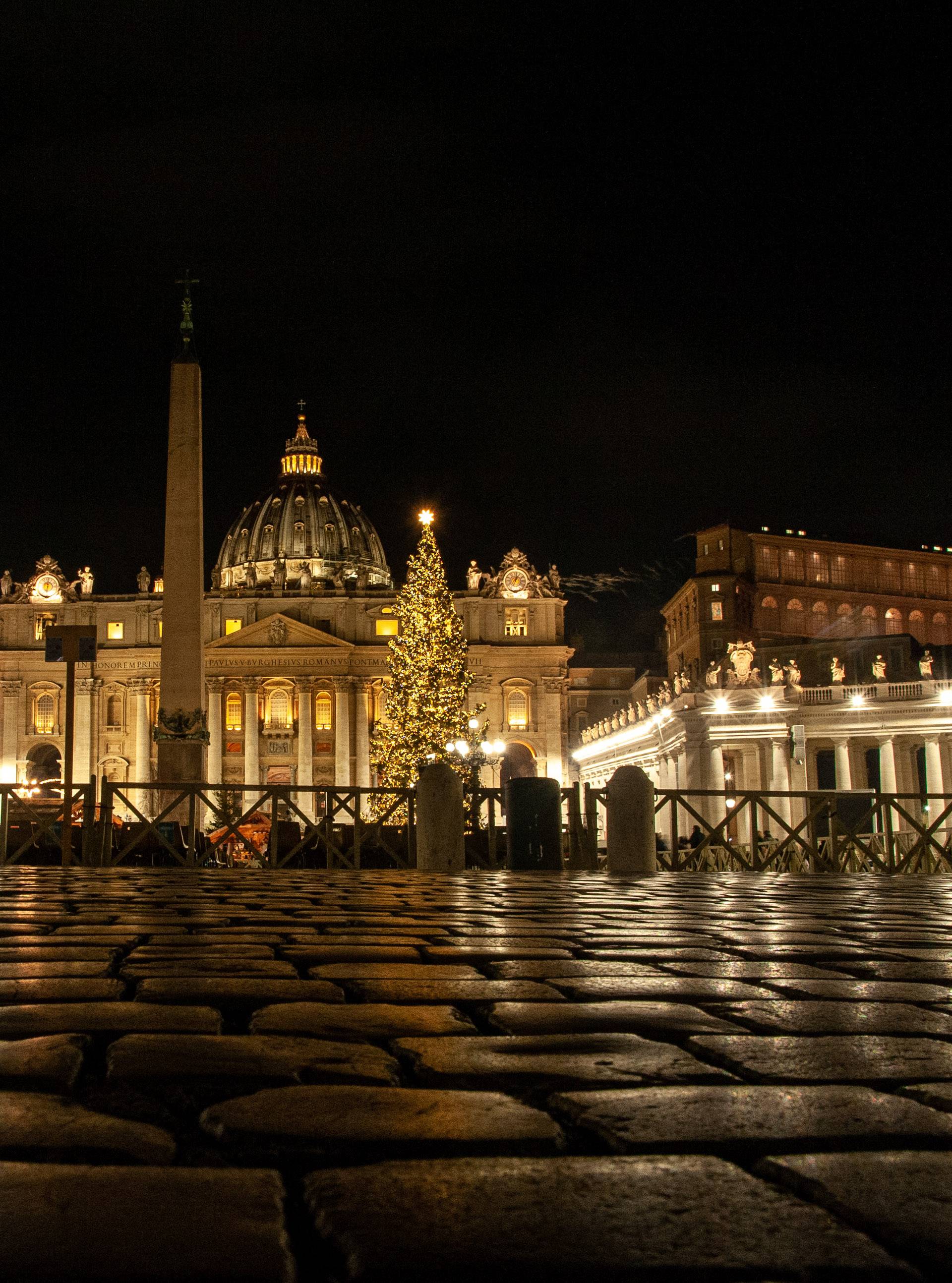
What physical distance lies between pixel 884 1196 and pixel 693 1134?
1.40 ft

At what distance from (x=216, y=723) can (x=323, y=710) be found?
7594mm

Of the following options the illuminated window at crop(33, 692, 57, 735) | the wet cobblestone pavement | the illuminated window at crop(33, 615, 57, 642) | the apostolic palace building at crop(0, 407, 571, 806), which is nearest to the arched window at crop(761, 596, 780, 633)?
the apostolic palace building at crop(0, 407, 571, 806)

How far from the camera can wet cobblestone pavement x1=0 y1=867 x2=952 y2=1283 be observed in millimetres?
1708

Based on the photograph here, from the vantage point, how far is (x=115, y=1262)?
164 centimetres

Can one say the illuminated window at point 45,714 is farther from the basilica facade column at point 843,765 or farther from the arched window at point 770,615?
the basilica facade column at point 843,765

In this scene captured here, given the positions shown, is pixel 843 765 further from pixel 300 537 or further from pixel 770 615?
pixel 300 537

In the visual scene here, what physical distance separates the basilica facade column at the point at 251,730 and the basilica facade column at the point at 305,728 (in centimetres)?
283

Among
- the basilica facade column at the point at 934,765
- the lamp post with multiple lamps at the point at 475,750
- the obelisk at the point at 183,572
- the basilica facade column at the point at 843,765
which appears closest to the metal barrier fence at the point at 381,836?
the obelisk at the point at 183,572

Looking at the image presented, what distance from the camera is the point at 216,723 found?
9088 cm

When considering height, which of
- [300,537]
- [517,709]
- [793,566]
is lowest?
[517,709]

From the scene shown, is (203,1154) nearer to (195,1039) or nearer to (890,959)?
(195,1039)

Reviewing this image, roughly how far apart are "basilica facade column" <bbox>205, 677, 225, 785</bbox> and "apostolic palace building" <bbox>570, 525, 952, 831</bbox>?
25.4 m

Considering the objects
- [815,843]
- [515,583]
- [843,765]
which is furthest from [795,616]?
[815,843]

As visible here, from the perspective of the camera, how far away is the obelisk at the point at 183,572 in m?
23.0
